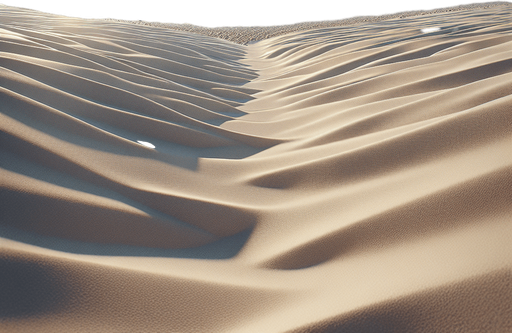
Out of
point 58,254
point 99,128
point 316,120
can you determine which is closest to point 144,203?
point 58,254

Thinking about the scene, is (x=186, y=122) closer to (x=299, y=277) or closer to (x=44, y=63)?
(x=44, y=63)

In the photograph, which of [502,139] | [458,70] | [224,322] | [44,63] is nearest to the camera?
[224,322]

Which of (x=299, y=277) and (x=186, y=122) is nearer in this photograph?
(x=299, y=277)

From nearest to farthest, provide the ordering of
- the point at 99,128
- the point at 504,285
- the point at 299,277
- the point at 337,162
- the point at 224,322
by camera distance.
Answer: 1. the point at 504,285
2. the point at 224,322
3. the point at 299,277
4. the point at 337,162
5. the point at 99,128

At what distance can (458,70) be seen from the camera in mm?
1717

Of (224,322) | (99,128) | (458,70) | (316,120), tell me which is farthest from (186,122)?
(458,70)

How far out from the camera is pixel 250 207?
105 centimetres

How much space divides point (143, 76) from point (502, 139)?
1647mm

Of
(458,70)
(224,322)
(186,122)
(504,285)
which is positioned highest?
(458,70)

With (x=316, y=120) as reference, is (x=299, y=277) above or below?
below

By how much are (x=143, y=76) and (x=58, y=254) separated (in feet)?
4.77

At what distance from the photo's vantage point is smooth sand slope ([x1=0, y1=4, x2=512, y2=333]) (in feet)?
2.09

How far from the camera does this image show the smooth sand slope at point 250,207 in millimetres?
638

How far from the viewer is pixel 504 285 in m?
0.57
